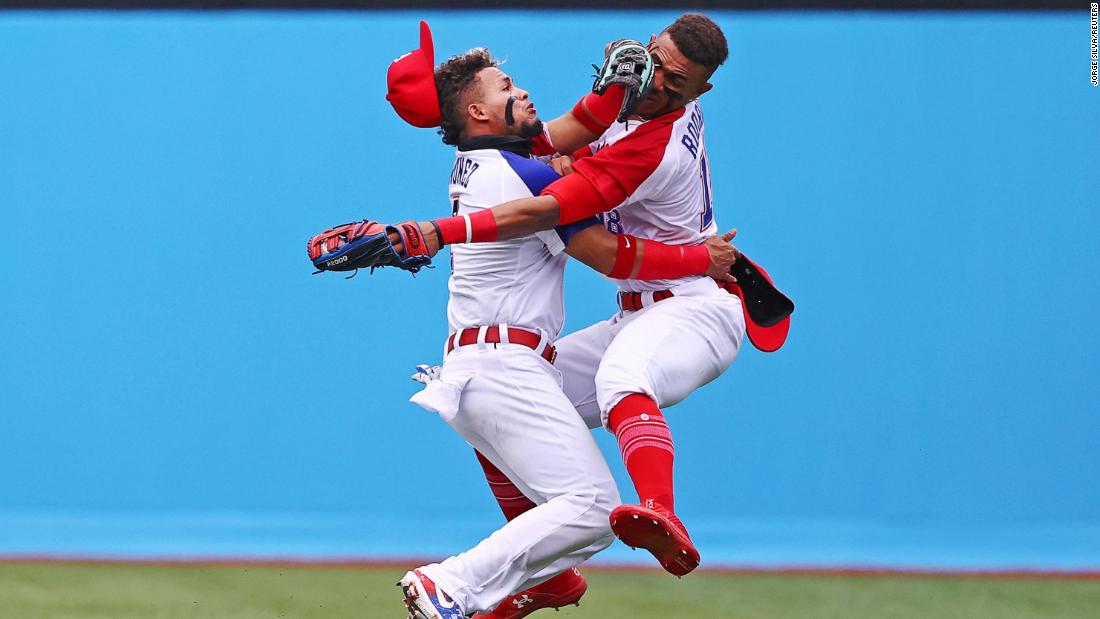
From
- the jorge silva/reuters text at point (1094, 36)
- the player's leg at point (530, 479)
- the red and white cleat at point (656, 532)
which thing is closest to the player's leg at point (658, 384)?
the red and white cleat at point (656, 532)

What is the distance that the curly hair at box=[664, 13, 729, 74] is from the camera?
3.37 metres

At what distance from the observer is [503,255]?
3318 millimetres

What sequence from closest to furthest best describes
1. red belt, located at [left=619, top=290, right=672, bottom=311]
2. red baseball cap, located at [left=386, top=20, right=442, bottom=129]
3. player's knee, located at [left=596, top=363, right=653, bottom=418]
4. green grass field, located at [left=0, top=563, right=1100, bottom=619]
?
1. player's knee, located at [left=596, top=363, right=653, bottom=418]
2. red baseball cap, located at [left=386, top=20, right=442, bottom=129]
3. red belt, located at [left=619, top=290, right=672, bottom=311]
4. green grass field, located at [left=0, top=563, right=1100, bottom=619]

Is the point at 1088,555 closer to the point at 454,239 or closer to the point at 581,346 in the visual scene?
the point at 581,346

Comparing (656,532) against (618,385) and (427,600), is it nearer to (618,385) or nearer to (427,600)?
(618,385)

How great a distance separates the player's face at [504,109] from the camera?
3369 mm

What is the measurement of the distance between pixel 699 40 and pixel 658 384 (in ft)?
2.79

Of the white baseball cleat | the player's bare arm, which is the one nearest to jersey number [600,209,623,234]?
the player's bare arm

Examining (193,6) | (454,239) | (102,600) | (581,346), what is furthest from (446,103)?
(193,6)

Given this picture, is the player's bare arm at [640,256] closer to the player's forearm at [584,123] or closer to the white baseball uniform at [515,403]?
the white baseball uniform at [515,403]

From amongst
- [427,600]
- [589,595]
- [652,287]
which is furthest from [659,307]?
[589,595]

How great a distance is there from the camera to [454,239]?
123 inches

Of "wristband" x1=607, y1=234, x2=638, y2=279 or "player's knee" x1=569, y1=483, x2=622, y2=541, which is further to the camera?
"wristband" x1=607, y1=234, x2=638, y2=279

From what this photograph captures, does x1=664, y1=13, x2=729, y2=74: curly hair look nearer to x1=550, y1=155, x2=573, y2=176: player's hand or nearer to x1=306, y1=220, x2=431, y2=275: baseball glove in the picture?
x1=550, y1=155, x2=573, y2=176: player's hand
